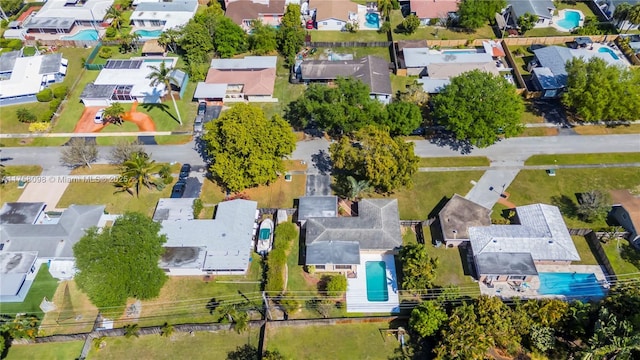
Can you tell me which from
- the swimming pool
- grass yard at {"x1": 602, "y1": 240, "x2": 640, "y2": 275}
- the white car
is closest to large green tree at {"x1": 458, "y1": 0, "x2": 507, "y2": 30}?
grass yard at {"x1": 602, "y1": 240, "x2": 640, "y2": 275}

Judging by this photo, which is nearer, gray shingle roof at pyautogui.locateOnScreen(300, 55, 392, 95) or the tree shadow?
the tree shadow

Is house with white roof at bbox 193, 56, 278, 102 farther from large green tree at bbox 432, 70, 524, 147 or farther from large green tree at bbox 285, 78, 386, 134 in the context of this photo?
large green tree at bbox 432, 70, 524, 147

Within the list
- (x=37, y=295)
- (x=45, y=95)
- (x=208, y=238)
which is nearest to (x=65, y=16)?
(x=45, y=95)

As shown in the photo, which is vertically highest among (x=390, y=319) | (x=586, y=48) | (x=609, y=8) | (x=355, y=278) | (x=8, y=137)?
(x=609, y=8)

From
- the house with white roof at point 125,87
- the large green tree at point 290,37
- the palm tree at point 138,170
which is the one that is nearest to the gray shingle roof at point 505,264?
the palm tree at point 138,170

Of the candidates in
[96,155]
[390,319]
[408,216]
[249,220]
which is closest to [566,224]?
[408,216]

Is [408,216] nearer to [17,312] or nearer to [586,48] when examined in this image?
[17,312]

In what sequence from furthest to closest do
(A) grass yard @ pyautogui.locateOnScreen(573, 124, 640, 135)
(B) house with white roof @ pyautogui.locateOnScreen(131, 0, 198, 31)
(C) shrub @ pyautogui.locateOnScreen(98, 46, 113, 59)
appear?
(B) house with white roof @ pyautogui.locateOnScreen(131, 0, 198, 31), (C) shrub @ pyautogui.locateOnScreen(98, 46, 113, 59), (A) grass yard @ pyautogui.locateOnScreen(573, 124, 640, 135)
